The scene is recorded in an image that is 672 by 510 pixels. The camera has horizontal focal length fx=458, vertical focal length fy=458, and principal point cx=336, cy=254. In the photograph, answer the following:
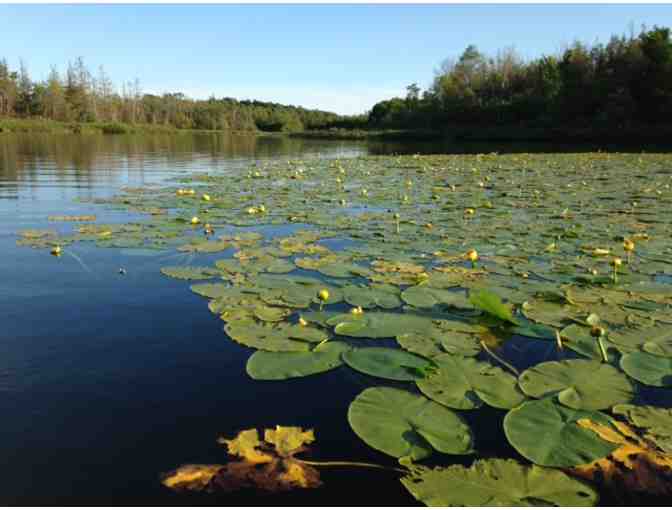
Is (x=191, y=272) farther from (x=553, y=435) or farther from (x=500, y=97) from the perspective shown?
(x=500, y=97)

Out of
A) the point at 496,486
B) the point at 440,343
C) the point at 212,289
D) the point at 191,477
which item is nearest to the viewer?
the point at 496,486

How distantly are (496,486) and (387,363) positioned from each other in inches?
31.3

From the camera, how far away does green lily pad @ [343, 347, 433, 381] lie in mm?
2000

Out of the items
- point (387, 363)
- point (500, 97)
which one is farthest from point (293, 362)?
point (500, 97)

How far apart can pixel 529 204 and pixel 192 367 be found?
5441mm

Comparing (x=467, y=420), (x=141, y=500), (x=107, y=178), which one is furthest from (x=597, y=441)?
(x=107, y=178)

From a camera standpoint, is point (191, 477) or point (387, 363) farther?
point (387, 363)

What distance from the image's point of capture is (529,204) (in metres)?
6.30

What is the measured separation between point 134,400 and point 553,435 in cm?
163

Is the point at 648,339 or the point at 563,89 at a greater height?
the point at 563,89

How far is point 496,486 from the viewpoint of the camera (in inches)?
53.9

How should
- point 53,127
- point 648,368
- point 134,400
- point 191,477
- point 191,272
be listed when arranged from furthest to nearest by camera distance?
point 53,127 < point 191,272 < point 648,368 < point 134,400 < point 191,477

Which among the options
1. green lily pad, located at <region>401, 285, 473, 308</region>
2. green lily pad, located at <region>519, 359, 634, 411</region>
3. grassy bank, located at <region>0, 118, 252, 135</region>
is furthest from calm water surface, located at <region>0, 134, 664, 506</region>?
grassy bank, located at <region>0, 118, 252, 135</region>

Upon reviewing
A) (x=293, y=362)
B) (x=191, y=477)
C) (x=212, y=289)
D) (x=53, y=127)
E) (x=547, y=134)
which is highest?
(x=53, y=127)
